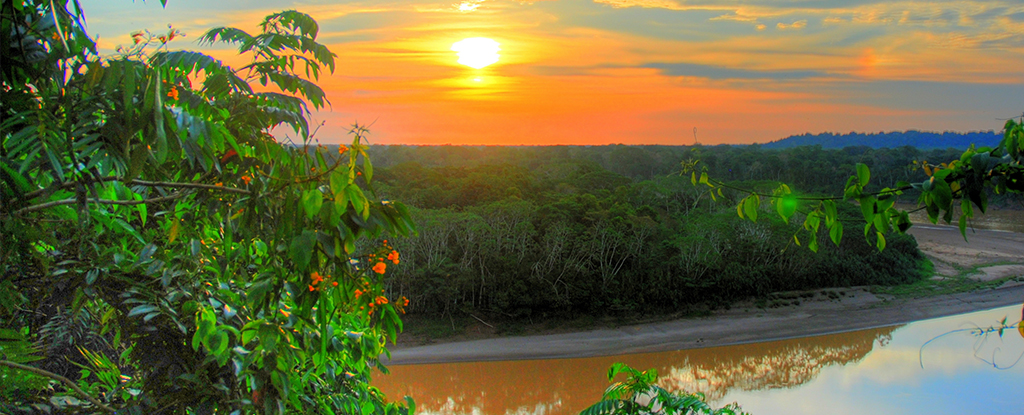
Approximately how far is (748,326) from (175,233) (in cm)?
1342

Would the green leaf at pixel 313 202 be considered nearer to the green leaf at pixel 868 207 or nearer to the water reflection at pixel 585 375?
the green leaf at pixel 868 207

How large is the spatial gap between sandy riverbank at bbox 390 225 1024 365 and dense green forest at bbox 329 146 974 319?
0.69 metres

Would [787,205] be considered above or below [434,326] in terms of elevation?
above

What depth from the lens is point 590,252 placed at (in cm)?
1390

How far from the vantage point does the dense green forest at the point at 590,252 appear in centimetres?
1330

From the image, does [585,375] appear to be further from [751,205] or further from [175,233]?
[175,233]

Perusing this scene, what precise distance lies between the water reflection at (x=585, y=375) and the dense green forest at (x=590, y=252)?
2028 mm

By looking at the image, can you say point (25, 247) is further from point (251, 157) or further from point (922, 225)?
point (922, 225)

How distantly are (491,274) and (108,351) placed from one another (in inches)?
443

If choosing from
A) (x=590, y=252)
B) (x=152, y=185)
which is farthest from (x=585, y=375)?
(x=152, y=185)

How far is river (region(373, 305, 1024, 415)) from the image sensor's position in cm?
911

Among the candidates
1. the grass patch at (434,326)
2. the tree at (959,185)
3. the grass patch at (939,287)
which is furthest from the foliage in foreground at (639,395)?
the grass patch at (939,287)

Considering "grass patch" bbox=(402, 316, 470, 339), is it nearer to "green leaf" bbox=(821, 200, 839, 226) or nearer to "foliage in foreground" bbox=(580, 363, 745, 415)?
"foliage in foreground" bbox=(580, 363, 745, 415)

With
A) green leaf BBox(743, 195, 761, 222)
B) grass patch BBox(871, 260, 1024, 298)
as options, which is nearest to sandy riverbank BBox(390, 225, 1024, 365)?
grass patch BBox(871, 260, 1024, 298)
